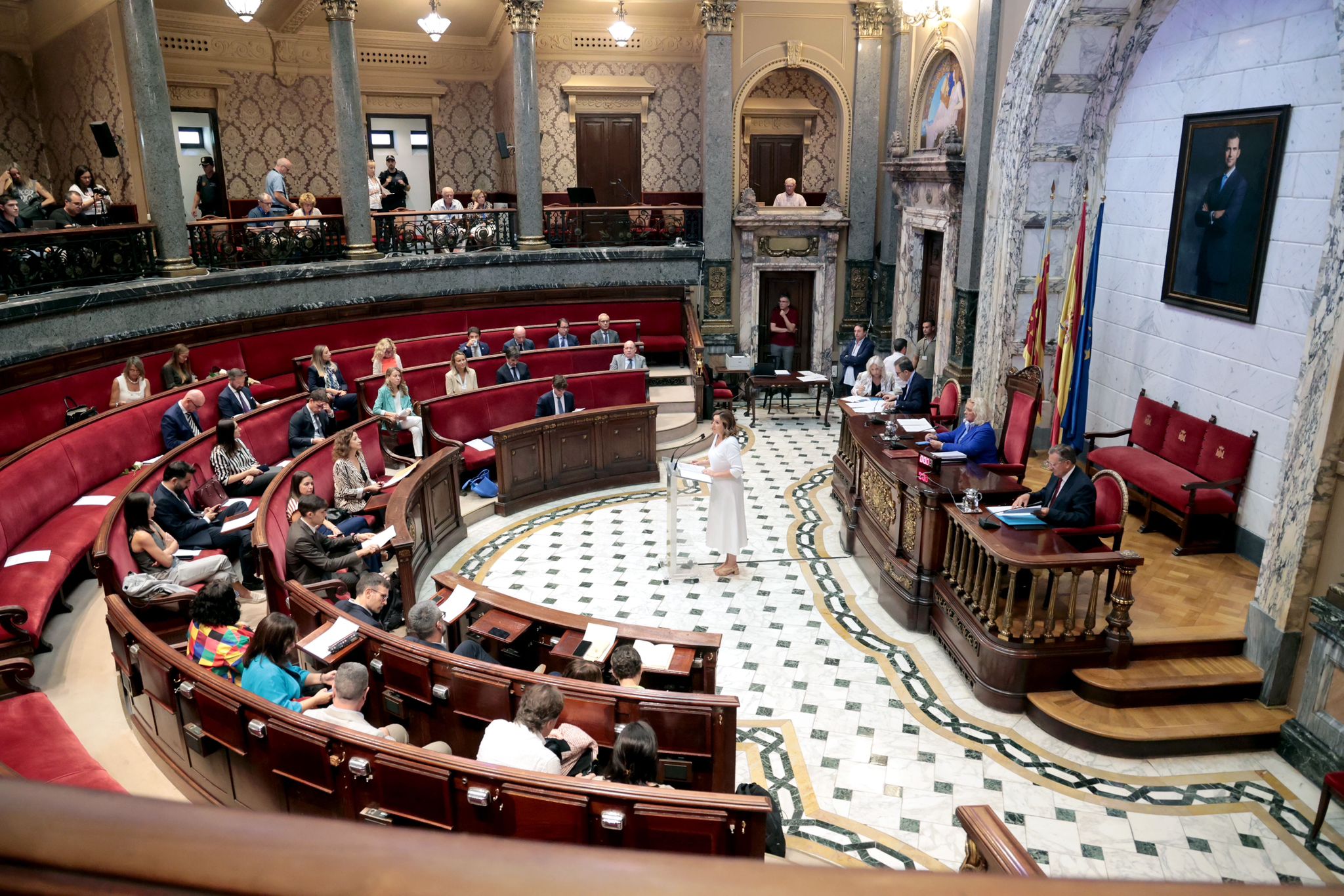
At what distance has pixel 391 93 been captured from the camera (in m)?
16.7

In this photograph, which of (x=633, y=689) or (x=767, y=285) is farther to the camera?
(x=767, y=285)

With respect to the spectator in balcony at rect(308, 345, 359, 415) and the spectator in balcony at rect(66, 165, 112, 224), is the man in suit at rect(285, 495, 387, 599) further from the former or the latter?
the spectator in balcony at rect(66, 165, 112, 224)

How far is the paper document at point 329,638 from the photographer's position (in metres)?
4.93

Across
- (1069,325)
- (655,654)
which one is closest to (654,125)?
(1069,325)

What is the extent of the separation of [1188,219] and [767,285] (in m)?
7.79

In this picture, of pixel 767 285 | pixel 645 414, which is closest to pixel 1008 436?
pixel 645 414

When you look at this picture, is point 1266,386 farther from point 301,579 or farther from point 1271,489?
point 301,579

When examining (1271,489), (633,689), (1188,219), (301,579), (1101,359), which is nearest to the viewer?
(633,689)

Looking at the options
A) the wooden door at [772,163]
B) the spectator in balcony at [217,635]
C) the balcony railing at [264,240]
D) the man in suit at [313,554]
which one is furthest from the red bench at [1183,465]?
the balcony railing at [264,240]

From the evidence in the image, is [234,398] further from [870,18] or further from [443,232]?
[870,18]

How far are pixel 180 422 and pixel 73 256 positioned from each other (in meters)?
2.59

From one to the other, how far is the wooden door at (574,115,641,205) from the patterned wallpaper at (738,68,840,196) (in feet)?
7.15

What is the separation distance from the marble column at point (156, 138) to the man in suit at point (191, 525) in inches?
183

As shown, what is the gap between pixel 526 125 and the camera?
44.9 feet
